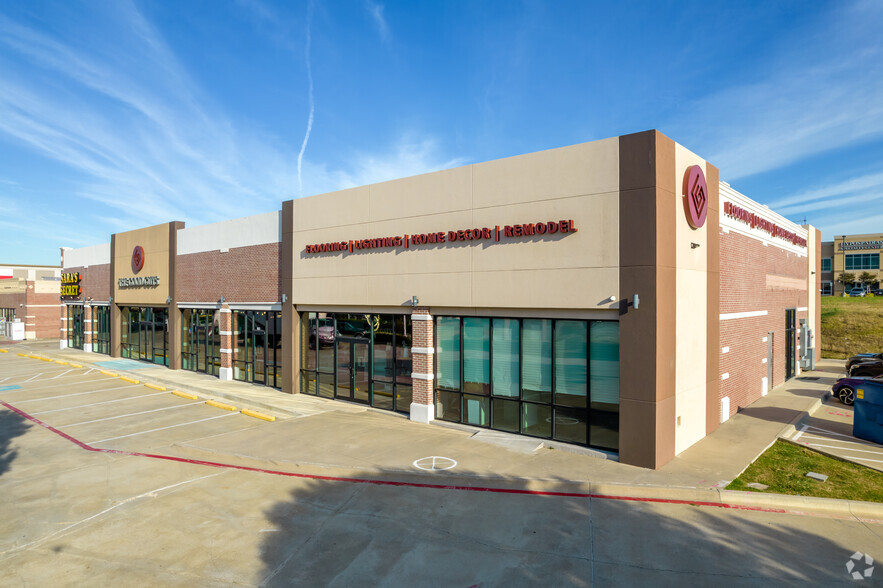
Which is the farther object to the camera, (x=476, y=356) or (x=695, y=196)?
(x=476, y=356)

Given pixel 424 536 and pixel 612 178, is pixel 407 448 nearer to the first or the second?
pixel 424 536

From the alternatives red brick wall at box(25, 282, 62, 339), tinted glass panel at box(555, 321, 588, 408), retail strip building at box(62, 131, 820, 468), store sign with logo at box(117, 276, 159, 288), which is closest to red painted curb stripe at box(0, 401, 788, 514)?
retail strip building at box(62, 131, 820, 468)

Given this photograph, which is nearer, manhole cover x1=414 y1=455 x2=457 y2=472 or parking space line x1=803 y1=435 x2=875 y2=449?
manhole cover x1=414 y1=455 x2=457 y2=472

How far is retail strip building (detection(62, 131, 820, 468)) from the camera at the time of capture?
12297mm

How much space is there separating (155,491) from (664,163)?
1458cm

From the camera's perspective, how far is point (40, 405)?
67.3 feet

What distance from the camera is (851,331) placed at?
131 ft

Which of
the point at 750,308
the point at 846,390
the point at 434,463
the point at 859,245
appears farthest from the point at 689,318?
the point at 859,245

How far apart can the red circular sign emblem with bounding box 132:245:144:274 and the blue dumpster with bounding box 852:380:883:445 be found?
120 ft

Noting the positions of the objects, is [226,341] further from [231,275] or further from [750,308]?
[750,308]

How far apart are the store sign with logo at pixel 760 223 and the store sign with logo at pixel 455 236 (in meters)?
7.22

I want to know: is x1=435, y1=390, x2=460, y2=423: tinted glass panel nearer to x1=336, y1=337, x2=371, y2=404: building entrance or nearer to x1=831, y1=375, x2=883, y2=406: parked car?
x1=336, y1=337, x2=371, y2=404: building entrance

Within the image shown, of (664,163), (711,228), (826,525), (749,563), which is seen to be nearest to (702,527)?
(749,563)

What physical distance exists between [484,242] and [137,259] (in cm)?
2673
